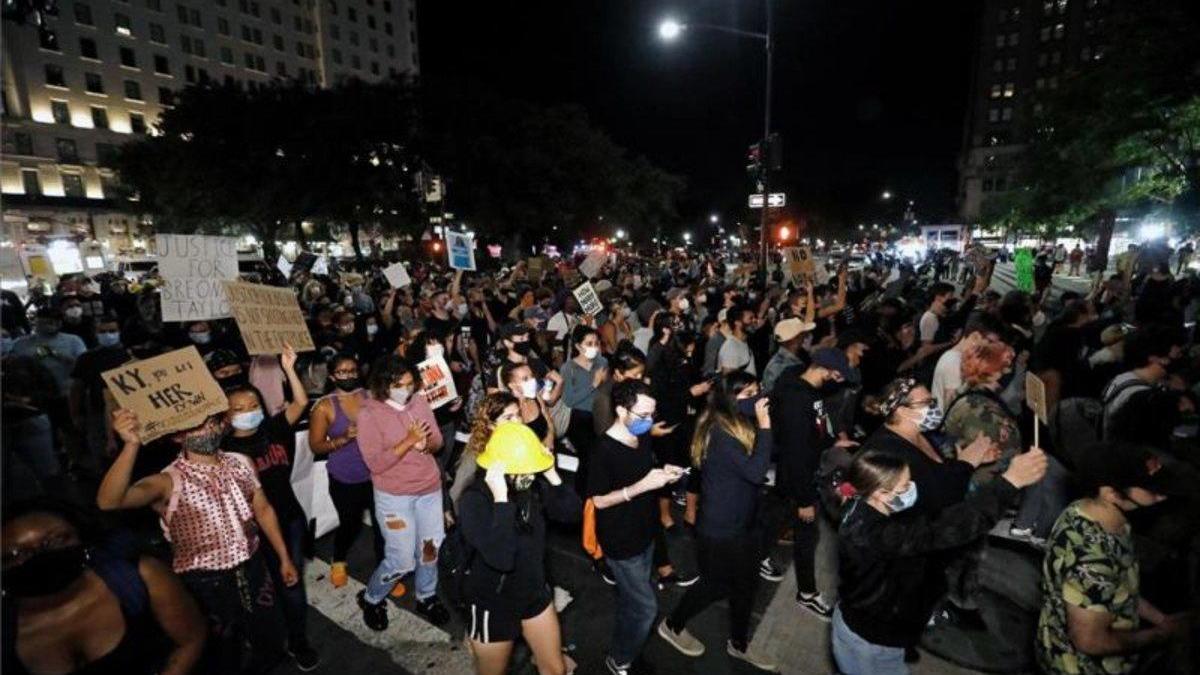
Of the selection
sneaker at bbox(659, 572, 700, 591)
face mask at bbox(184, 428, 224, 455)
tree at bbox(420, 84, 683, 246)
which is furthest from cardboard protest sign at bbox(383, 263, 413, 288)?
tree at bbox(420, 84, 683, 246)

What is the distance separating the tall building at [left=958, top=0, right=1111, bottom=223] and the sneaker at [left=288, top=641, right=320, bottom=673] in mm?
109178

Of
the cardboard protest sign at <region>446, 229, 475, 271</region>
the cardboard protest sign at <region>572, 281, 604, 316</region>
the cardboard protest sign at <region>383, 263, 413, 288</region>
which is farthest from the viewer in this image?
the cardboard protest sign at <region>383, 263, 413, 288</region>

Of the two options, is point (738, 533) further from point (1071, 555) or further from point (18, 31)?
point (18, 31)

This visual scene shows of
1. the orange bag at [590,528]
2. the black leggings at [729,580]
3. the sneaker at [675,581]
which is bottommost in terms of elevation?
the sneaker at [675,581]

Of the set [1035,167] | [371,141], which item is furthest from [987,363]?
[371,141]

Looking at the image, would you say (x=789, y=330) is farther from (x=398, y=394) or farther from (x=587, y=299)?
(x=398, y=394)

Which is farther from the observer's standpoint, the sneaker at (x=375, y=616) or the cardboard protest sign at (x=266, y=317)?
the cardboard protest sign at (x=266, y=317)

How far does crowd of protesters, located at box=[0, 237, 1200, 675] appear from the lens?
2938 millimetres

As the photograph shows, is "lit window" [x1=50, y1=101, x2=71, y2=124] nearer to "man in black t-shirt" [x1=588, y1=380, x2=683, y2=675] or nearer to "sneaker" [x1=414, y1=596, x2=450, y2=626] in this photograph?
"sneaker" [x1=414, y1=596, x2=450, y2=626]

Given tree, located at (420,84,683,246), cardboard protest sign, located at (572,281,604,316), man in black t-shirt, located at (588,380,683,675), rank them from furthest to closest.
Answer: tree, located at (420,84,683,246) < cardboard protest sign, located at (572,281,604,316) < man in black t-shirt, located at (588,380,683,675)

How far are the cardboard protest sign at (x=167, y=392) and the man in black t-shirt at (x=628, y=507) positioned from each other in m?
2.38

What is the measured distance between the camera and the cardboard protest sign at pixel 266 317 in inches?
204

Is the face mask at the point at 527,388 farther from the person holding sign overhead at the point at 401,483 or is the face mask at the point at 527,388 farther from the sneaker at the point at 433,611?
the sneaker at the point at 433,611

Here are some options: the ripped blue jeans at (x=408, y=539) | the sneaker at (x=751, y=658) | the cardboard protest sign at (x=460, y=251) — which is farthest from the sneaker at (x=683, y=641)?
the cardboard protest sign at (x=460, y=251)
